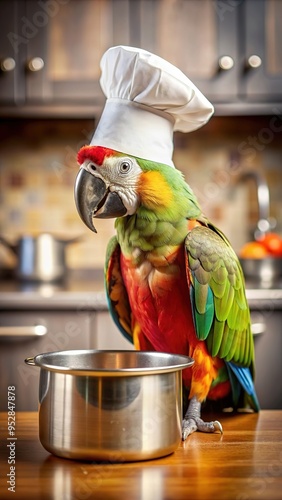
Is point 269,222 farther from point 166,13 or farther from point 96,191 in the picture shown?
point 96,191

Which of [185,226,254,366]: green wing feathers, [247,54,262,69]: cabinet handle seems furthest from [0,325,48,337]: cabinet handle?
[247,54,262,69]: cabinet handle

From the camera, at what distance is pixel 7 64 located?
2.10 m

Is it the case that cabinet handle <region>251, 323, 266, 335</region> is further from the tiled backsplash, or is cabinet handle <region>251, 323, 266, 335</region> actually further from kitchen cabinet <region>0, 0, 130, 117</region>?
kitchen cabinet <region>0, 0, 130, 117</region>

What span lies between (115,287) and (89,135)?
4.63 feet

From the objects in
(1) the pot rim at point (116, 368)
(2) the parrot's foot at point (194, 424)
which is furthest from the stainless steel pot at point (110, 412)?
(2) the parrot's foot at point (194, 424)

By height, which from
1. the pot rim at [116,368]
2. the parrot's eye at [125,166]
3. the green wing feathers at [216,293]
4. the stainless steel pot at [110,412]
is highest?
the parrot's eye at [125,166]

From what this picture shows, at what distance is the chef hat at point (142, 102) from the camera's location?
3.08 feet

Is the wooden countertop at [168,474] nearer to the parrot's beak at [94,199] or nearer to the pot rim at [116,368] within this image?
the pot rim at [116,368]

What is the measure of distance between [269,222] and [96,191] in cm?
156

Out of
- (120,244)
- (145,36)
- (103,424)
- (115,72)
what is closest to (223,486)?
(103,424)

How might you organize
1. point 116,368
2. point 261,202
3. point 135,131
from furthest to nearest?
point 261,202, point 135,131, point 116,368

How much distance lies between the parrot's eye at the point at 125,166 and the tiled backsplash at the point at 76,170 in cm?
146

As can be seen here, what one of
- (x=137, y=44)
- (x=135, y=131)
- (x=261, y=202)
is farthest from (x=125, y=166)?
(x=261, y=202)

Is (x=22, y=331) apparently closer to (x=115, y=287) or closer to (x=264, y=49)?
(x=115, y=287)
